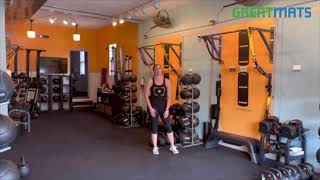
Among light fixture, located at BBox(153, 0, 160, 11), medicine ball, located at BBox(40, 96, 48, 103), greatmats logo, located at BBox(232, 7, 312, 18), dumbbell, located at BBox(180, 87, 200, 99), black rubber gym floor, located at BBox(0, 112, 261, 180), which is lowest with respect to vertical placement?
black rubber gym floor, located at BBox(0, 112, 261, 180)

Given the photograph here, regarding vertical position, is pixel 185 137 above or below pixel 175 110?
below

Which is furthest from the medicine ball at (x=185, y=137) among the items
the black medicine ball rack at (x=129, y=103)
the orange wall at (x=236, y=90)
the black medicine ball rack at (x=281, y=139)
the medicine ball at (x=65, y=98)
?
the medicine ball at (x=65, y=98)

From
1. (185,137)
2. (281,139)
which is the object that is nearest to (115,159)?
(185,137)

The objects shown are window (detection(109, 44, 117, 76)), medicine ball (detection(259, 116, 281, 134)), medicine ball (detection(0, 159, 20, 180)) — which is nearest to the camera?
medicine ball (detection(0, 159, 20, 180))

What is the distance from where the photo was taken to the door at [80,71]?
35.6 ft

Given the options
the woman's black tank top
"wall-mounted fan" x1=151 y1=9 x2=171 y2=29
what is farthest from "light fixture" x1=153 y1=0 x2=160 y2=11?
the woman's black tank top

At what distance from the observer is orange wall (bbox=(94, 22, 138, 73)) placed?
833 centimetres

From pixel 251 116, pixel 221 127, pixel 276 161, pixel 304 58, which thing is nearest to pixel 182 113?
pixel 221 127

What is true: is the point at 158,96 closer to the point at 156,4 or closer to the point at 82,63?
the point at 156,4

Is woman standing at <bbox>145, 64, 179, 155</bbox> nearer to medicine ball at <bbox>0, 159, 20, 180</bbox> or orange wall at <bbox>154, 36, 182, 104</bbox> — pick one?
orange wall at <bbox>154, 36, 182, 104</bbox>

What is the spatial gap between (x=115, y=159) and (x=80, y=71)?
770 centimetres

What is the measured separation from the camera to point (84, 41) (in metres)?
10.5

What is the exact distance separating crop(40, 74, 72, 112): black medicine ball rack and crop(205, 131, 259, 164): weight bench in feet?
20.6

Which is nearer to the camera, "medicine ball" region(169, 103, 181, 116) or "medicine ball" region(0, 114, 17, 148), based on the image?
"medicine ball" region(0, 114, 17, 148)
